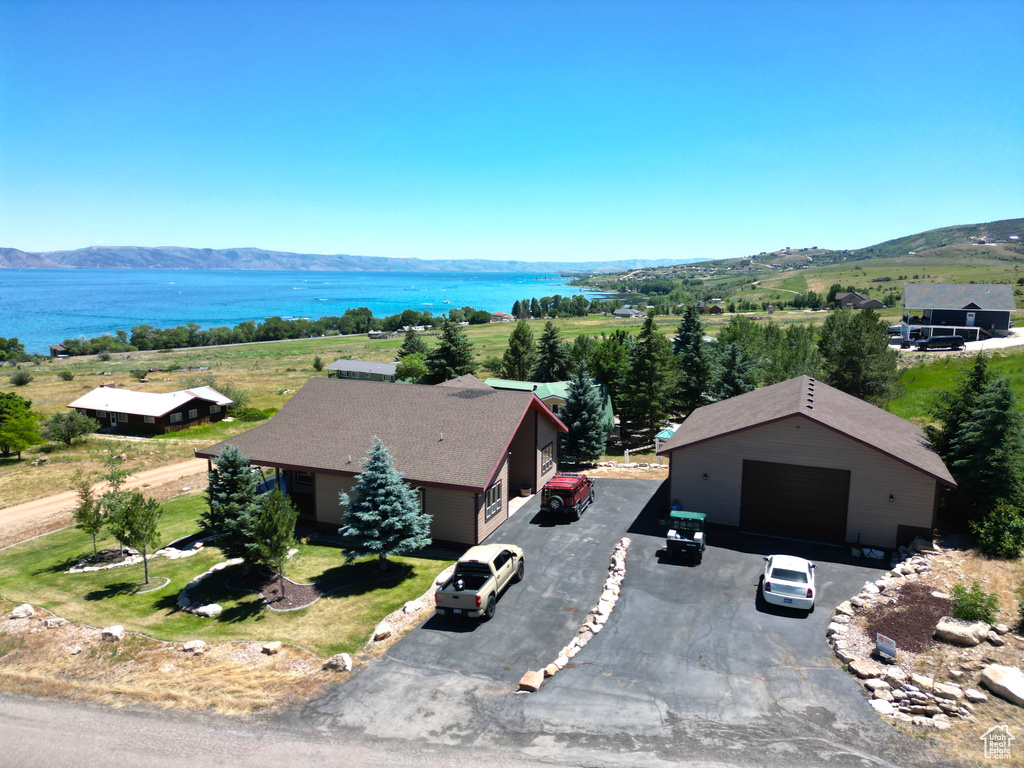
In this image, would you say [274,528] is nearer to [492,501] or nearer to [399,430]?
[399,430]

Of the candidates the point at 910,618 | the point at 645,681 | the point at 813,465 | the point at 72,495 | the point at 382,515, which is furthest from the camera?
the point at 72,495

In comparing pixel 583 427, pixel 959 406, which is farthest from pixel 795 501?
pixel 583 427

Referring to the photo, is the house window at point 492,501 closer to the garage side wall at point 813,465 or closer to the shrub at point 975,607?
the garage side wall at point 813,465

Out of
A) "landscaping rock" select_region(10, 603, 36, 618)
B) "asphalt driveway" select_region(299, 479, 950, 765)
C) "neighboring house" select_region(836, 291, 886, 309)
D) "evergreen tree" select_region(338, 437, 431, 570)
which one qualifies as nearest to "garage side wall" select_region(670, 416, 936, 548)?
"asphalt driveway" select_region(299, 479, 950, 765)

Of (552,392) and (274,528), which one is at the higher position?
(274,528)

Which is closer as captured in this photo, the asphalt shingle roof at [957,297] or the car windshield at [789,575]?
the car windshield at [789,575]

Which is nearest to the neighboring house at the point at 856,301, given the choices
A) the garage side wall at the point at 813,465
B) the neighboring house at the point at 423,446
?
the garage side wall at the point at 813,465
